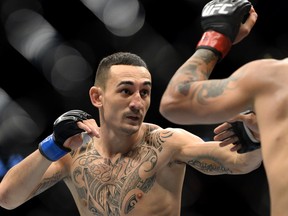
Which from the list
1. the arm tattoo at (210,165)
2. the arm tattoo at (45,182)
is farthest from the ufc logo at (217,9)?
the arm tattoo at (45,182)

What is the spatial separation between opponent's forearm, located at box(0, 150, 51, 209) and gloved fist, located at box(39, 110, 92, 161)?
45 millimetres

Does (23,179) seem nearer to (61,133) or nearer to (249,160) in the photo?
(61,133)

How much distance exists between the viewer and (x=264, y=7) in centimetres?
265

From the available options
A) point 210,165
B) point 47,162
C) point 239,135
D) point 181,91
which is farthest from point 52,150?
point 181,91

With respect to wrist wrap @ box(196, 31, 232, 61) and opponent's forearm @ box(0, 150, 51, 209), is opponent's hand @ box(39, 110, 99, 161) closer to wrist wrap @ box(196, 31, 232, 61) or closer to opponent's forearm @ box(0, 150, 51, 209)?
opponent's forearm @ box(0, 150, 51, 209)

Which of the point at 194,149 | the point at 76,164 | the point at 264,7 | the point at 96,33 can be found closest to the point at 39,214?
the point at 76,164

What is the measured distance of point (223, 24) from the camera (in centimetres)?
135

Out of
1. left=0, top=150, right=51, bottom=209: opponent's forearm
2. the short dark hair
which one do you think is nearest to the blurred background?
the short dark hair

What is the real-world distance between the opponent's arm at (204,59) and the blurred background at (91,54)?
48.0 inches

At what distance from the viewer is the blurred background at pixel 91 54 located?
2.61 m

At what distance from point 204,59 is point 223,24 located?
0.11 metres

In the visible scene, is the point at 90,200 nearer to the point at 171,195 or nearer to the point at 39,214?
the point at 171,195

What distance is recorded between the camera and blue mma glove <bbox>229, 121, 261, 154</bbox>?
1636 mm

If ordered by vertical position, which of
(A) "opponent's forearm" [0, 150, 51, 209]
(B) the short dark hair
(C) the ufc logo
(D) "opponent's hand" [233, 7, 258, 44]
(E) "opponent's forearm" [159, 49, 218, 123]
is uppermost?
(C) the ufc logo
